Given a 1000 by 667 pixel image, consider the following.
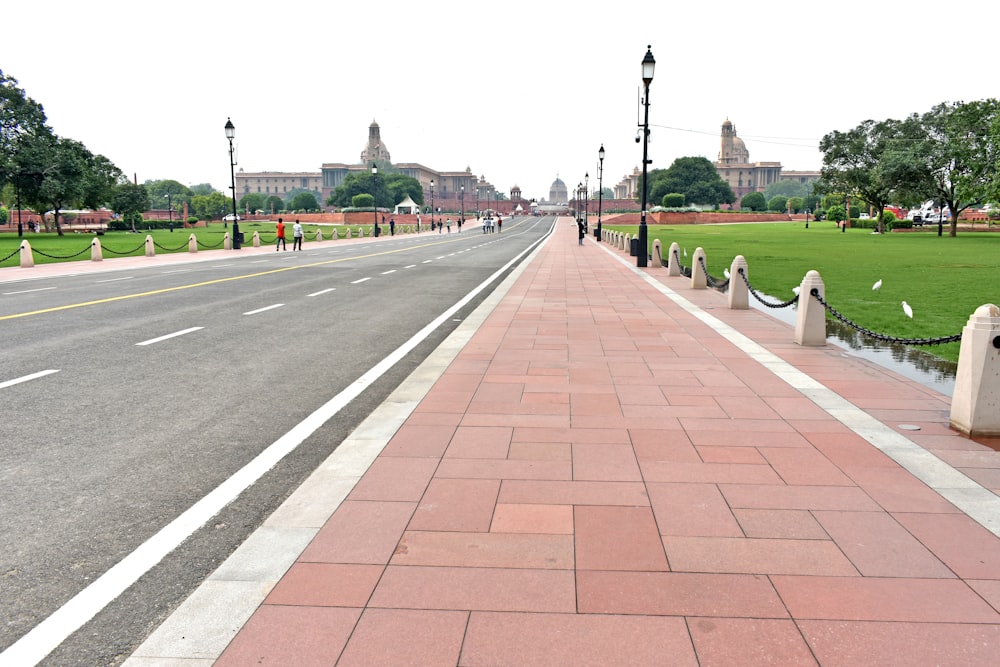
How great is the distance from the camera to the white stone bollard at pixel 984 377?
17.9ft

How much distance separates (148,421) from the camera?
5.96m

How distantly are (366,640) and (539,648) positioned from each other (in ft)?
2.15

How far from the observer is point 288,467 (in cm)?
487

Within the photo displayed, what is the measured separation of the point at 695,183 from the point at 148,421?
5621 inches

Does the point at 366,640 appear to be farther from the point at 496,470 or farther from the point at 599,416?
the point at 599,416

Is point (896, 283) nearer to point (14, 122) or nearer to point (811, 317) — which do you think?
point (811, 317)

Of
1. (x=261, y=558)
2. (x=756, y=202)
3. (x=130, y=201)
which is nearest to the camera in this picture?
(x=261, y=558)

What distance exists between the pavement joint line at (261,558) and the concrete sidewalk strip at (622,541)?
1 centimetres

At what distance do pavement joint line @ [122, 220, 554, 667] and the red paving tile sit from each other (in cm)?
9

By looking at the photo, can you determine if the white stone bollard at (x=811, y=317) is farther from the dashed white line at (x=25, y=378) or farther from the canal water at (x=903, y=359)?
the dashed white line at (x=25, y=378)

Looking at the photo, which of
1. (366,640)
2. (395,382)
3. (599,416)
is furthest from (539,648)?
(395,382)

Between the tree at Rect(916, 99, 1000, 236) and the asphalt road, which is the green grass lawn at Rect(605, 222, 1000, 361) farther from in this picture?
the tree at Rect(916, 99, 1000, 236)

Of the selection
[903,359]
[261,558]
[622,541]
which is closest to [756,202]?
[903,359]

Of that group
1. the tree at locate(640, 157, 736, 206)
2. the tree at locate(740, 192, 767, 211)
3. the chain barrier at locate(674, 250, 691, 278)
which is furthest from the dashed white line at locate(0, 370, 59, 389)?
the tree at locate(740, 192, 767, 211)
